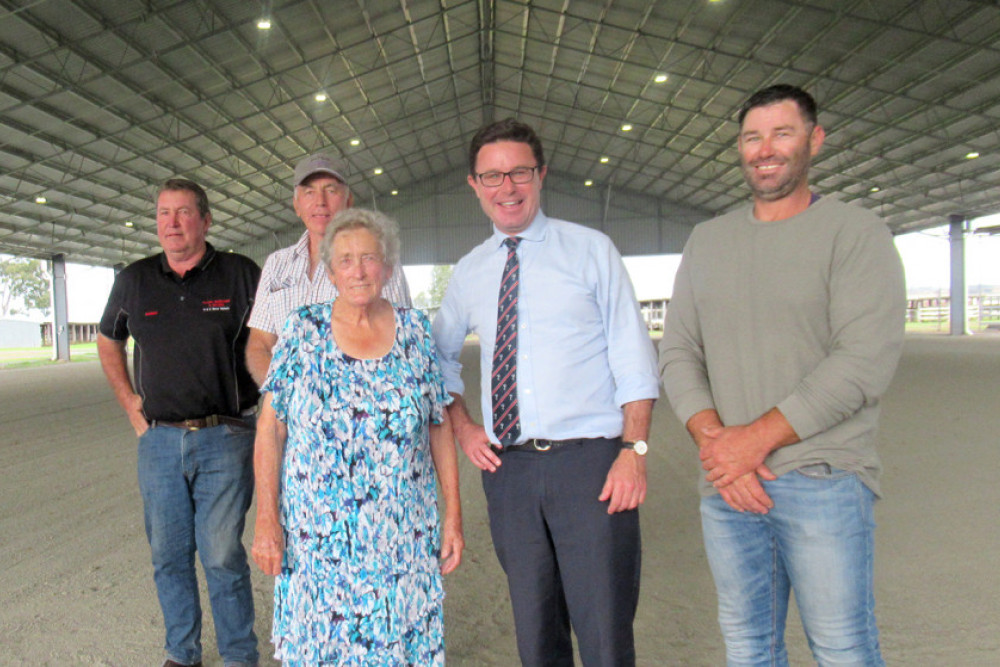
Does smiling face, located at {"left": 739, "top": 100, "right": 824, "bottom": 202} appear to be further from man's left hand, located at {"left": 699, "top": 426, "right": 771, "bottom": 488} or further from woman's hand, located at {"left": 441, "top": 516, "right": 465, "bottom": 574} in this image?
woman's hand, located at {"left": 441, "top": 516, "right": 465, "bottom": 574}

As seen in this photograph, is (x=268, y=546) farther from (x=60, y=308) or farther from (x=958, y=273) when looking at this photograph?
(x=958, y=273)

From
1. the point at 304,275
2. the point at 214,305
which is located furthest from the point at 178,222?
the point at 304,275

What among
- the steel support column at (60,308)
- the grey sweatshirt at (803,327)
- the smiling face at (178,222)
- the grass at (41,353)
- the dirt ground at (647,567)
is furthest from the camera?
the grass at (41,353)

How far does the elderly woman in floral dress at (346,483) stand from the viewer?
189 centimetres

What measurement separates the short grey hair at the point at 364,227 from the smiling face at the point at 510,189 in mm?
299

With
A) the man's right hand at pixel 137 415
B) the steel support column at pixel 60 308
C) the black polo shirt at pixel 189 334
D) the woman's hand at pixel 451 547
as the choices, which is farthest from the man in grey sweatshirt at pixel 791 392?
the steel support column at pixel 60 308

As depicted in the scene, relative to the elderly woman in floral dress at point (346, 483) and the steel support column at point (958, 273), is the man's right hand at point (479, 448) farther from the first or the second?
the steel support column at point (958, 273)

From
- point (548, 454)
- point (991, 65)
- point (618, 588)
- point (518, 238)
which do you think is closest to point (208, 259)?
point (518, 238)

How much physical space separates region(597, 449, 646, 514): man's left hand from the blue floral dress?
53cm

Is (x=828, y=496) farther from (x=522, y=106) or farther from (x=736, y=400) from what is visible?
(x=522, y=106)

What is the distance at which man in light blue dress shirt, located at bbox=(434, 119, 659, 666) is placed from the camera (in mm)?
1822

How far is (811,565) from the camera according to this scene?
1595mm

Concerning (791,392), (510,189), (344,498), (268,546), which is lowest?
(268,546)

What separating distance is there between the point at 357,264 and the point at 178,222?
3.17ft
